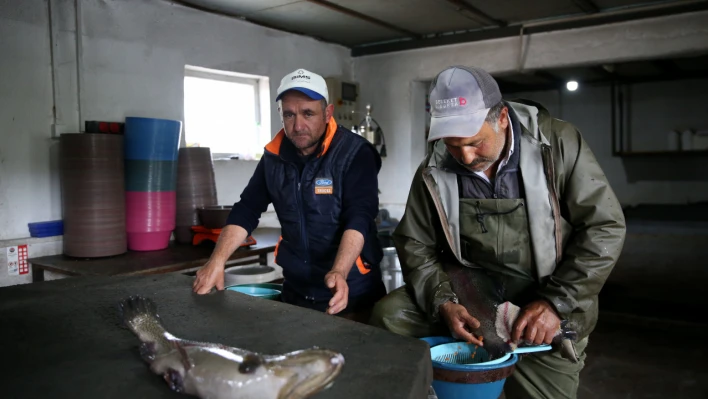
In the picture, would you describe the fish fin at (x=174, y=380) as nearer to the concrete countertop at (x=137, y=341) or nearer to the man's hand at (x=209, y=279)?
the concrete countertop at (x=137, y=341)

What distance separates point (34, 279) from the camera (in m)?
2.93

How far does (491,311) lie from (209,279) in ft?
2.87

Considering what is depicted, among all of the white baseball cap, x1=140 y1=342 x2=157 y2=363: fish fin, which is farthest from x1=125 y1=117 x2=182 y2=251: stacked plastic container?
x1=140 y1=342 x2=157 y2=363: fish fin

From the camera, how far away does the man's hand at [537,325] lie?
1.40 m

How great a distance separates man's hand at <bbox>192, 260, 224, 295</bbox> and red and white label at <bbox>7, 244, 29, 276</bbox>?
6.06ft

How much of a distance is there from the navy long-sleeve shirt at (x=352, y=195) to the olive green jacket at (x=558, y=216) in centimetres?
32

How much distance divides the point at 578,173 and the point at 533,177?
0.41 feet

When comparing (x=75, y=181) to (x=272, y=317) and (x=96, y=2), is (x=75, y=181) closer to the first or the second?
(x=96, y=2)

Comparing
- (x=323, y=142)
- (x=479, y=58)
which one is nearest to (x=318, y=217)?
(x=323, y=142)

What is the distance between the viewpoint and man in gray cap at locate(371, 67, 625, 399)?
146cm

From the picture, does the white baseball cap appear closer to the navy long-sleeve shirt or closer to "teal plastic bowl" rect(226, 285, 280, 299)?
the navy long-sleeve shirt

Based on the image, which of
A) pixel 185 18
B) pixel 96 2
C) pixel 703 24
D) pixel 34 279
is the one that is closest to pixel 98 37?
pixel 96 2

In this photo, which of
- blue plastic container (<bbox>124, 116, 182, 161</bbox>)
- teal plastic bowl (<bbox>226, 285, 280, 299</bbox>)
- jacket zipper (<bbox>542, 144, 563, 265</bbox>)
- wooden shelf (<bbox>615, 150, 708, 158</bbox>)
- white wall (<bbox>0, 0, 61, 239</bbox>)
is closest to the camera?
jacket zipper (<bbox>542, 144, 563, 265</bbox>)

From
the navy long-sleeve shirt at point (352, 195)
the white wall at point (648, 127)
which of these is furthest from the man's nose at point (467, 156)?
the white wall at point (648, 127)
